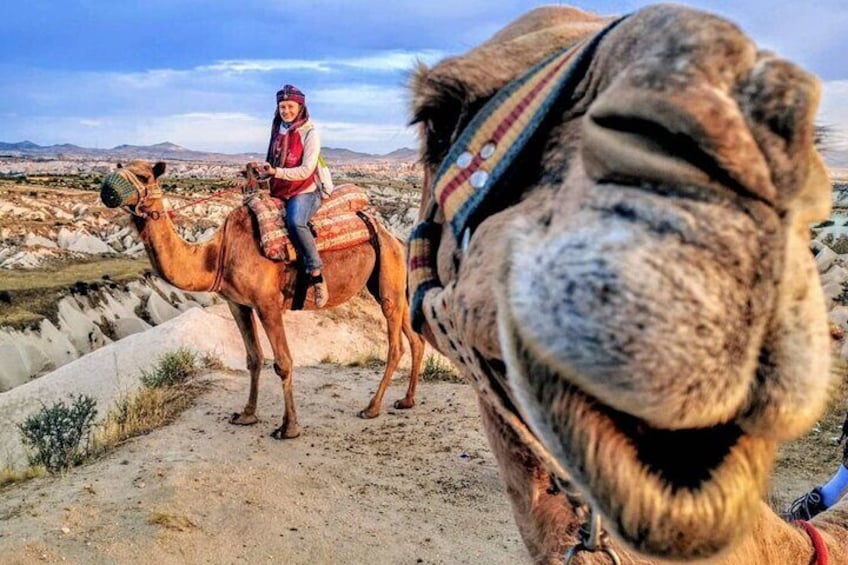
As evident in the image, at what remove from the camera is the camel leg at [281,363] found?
7762 mm

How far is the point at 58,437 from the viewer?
24.9 feet

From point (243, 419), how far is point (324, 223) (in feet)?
7.54

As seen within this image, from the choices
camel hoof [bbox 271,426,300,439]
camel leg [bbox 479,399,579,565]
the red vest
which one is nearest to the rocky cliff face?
camel hoof [bbox 271,426,300,439]

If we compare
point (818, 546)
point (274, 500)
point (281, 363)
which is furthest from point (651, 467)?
point (281, 363)

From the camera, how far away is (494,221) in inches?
54.4

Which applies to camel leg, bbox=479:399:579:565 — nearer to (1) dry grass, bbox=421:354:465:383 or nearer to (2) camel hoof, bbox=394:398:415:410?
(2) camel hoof, bbox=394:398:415:410

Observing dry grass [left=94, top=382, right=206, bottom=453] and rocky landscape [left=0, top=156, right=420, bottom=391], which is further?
rocky landscape [left=0, top=156, right=420, bottom=391]

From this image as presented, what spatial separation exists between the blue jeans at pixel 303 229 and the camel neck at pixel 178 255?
76cm

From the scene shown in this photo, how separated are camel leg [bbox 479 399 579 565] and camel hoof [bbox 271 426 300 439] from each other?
6195 millimetres

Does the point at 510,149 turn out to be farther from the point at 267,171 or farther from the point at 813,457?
the point at 813,457

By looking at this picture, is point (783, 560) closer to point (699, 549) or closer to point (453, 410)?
point (699, 549)

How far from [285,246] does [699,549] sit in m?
7.07

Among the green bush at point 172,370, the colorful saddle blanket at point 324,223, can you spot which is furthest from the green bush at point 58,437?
the colorful saddle blanket at point 324,223

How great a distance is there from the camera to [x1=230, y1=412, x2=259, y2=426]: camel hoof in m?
8.05
